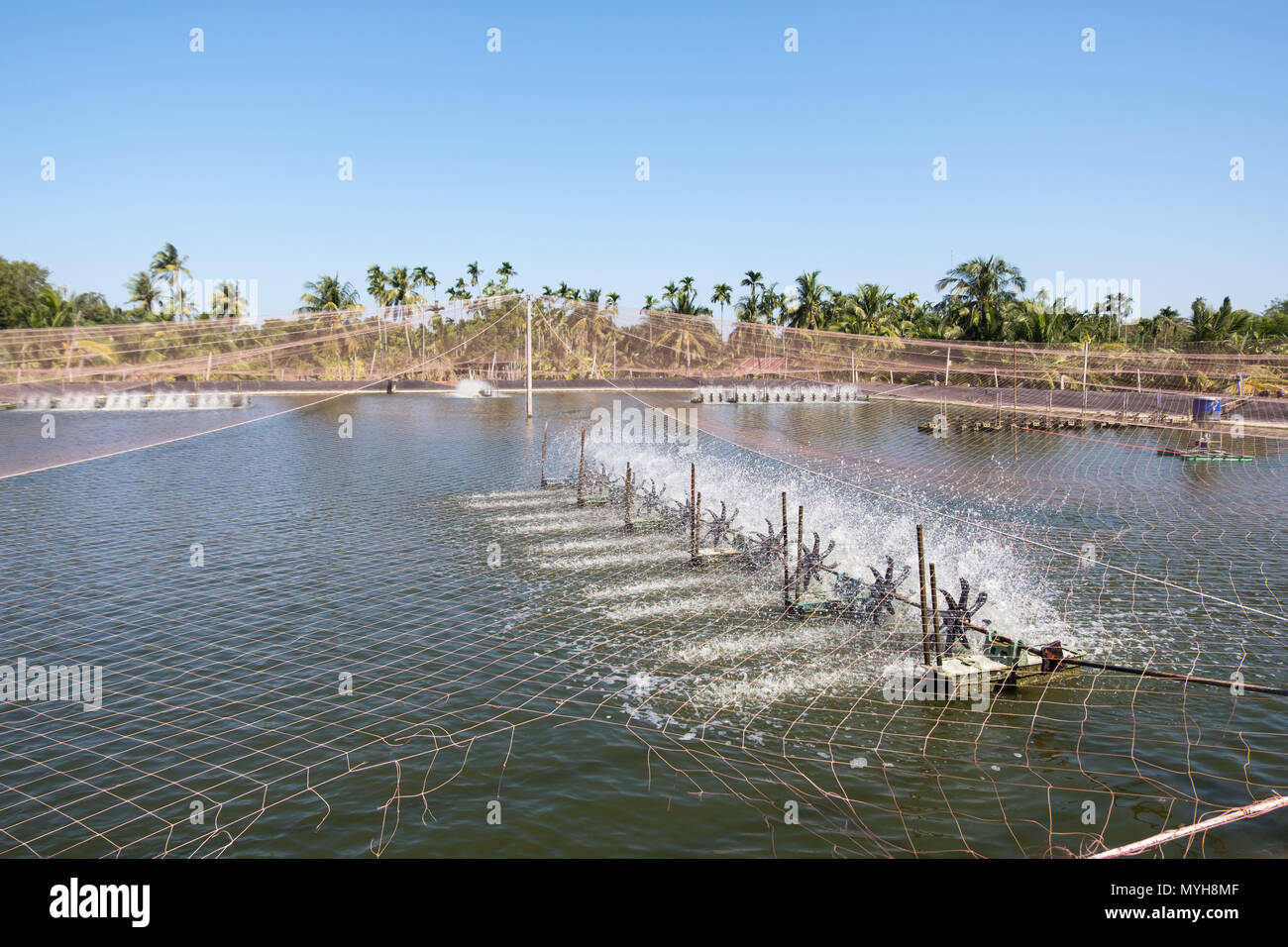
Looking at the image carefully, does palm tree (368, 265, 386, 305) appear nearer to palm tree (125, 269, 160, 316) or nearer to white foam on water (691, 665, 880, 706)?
palm tree (125, 269, 160, 316)

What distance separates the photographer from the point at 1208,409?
4272cm

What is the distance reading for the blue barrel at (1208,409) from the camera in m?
42.4

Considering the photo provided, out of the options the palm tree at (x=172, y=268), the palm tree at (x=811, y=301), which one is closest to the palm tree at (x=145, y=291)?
the palm tree at (x=172, y=268)

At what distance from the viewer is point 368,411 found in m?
67.6

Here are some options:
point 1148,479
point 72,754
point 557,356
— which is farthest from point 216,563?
point 557,356

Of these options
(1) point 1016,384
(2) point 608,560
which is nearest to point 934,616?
(2) point 608,560

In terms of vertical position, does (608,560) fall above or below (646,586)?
above

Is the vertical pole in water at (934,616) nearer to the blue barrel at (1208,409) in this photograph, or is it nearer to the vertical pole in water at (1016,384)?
the vertical pole in water at (1016,384)

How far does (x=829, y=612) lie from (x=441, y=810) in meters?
8.62

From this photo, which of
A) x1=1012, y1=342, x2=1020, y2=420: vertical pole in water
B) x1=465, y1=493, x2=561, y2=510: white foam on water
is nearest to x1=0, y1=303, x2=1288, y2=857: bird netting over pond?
x1=465, y1=493, x2=561, y2=510: white foam on water

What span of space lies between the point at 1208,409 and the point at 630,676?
1692 inches

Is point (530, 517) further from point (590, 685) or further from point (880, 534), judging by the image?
point (590, 685)

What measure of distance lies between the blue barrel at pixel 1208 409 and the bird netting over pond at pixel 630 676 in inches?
732

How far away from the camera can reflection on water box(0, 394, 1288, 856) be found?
9328 millimetres
